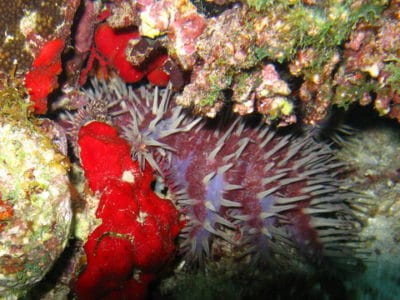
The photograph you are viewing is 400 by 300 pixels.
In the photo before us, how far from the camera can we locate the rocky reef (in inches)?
113

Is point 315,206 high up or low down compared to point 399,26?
down

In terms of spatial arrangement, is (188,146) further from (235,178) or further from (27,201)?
(27,201)

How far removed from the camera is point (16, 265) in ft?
10.0

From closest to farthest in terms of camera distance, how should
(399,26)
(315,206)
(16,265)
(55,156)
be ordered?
(399,26) < (16,265) < (55,156) < (315,206)

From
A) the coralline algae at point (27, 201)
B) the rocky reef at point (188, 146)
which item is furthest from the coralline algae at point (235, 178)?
the coralline algae at point (27, 201)

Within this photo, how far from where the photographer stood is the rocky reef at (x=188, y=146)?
9.39ft

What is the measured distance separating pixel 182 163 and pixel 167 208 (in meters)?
0.48

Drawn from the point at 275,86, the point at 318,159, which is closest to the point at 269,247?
the point at 318,159

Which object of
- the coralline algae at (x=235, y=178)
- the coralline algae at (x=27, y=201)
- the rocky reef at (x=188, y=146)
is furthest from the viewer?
the coralline algae at (x=235, y=178)

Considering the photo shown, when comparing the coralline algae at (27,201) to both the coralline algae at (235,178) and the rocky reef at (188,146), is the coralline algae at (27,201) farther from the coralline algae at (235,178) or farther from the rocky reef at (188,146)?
the coralline algae at (235,178)

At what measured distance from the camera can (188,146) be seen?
3.80 m

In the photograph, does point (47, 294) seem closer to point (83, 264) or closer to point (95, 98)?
point (83, 264)

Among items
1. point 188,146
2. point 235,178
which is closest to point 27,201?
point 188,146

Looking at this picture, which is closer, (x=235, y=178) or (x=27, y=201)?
(x=27, y=201)
